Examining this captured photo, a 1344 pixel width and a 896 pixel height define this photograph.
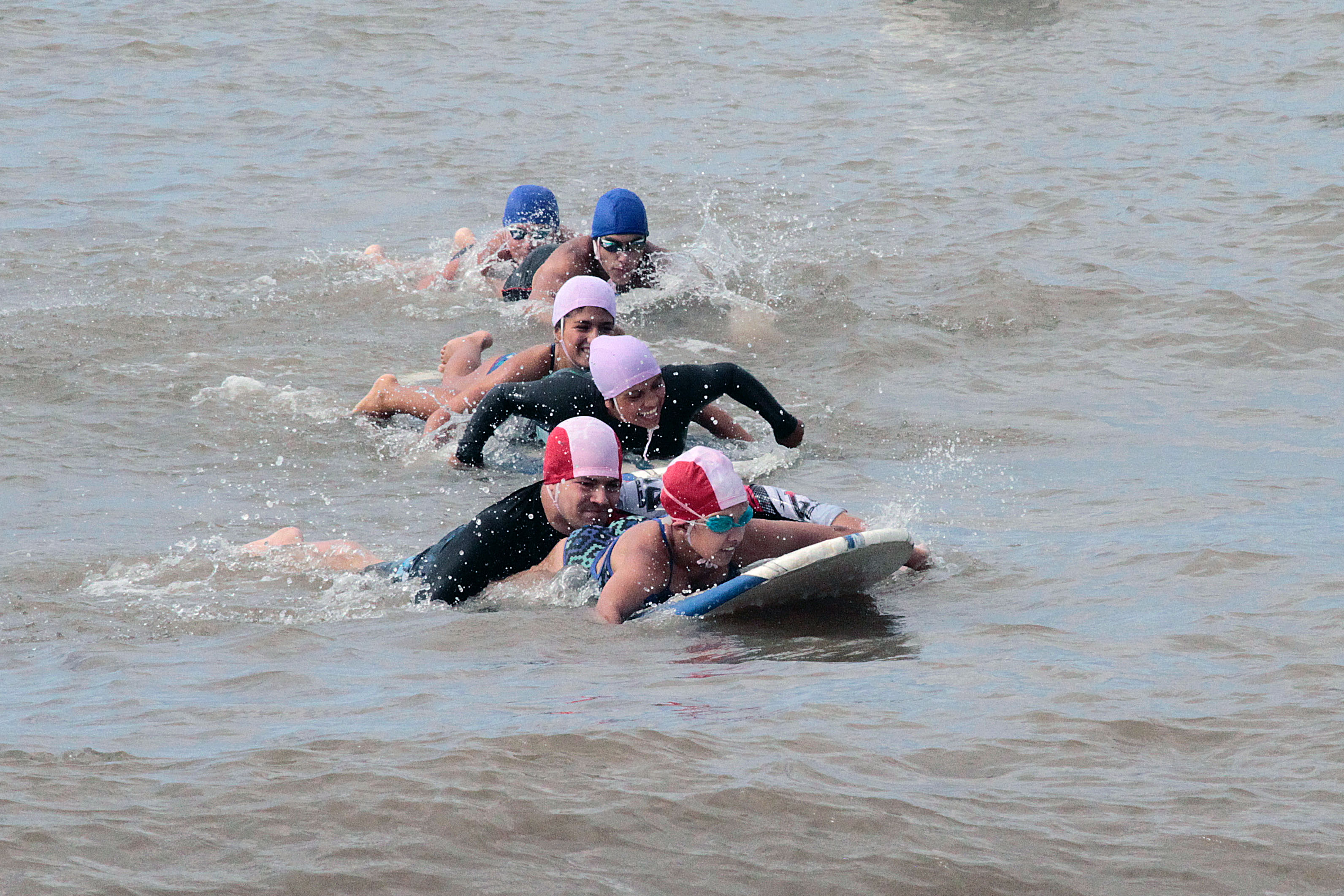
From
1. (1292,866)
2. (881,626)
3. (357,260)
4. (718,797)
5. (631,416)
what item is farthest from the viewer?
(357,260)

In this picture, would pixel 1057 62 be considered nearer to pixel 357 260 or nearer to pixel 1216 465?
pixel 357 260

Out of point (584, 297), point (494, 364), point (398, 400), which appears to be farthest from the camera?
point (398, 400)

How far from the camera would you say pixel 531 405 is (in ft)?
27.2

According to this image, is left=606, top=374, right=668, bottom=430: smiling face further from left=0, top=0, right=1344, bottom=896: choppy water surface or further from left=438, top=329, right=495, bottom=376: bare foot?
left=438, top=329, right=495, bottom=376: bare foot

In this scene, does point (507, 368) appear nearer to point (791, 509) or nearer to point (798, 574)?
point (791, 509)

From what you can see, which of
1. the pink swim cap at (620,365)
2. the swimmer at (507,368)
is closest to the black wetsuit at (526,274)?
the swimmer at (507,368)

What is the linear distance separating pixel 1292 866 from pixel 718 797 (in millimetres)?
1396

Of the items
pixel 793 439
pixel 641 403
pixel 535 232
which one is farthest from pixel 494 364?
pixel 535 232

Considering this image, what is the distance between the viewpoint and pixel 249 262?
14.9 metres

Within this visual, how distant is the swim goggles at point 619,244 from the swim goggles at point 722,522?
5278 millimetres

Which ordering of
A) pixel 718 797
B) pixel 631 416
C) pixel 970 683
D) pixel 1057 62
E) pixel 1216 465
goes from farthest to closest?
pixel 1057 62 < pixel 1216 465 < pixel 631 416 < pixel 970 683 < pixel 718 797

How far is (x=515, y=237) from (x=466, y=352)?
3287 millimetres

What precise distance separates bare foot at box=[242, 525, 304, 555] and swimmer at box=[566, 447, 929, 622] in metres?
1.69

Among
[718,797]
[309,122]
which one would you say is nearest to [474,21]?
[309,122]
